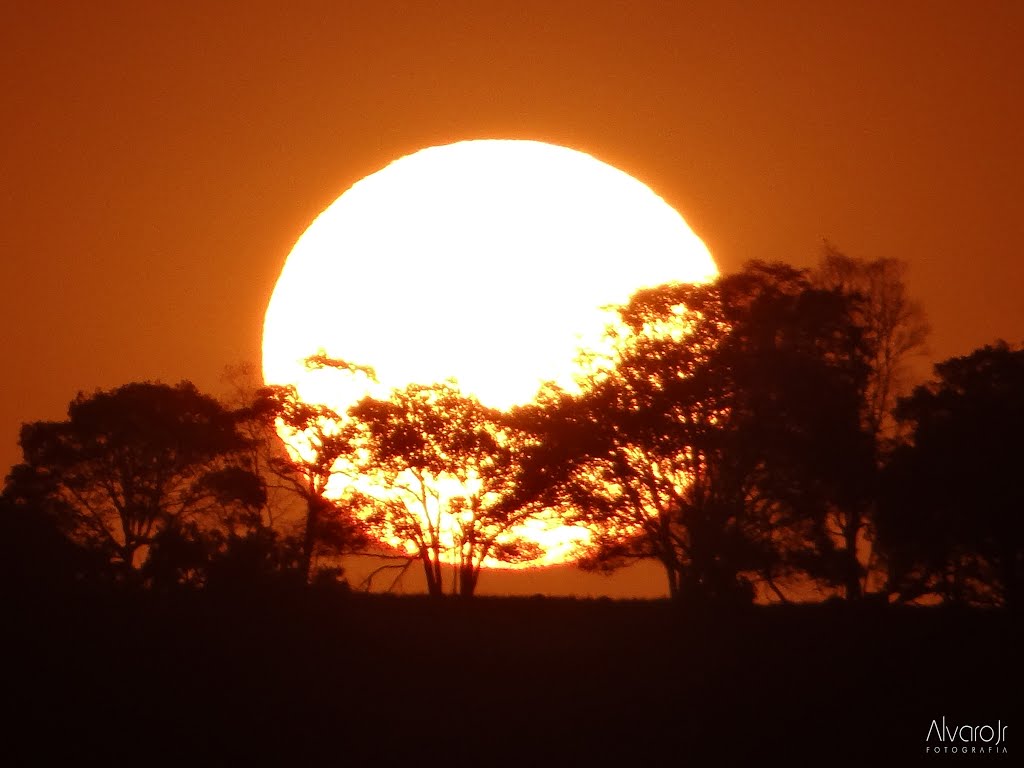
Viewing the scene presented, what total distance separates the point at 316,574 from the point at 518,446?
418 inches

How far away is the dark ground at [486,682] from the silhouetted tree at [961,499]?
5.46 metres

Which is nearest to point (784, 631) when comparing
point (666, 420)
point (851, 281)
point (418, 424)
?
point (666, 420)

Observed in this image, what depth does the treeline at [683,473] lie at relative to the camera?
58.8 m

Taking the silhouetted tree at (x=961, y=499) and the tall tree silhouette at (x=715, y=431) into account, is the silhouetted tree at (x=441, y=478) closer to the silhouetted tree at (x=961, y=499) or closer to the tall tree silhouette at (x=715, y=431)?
the tall tree silhouette at (x=715, y=431)

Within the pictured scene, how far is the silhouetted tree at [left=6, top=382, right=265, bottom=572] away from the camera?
240 ft

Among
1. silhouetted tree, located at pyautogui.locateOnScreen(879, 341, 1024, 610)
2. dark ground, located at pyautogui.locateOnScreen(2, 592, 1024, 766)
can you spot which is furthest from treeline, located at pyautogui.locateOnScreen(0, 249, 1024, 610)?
dark ground, located at pyautogui.locateOnScreen(2, 592, 1024, 766)

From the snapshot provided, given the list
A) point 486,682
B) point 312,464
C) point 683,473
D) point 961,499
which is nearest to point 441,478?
point 312,464

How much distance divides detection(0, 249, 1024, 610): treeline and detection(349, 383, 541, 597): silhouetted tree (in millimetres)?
86

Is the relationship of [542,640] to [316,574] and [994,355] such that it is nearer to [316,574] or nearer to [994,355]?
[316,574]

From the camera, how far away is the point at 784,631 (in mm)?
50688

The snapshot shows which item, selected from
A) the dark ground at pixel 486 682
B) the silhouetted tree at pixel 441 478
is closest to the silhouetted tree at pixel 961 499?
the dark ground at pixel 486 682

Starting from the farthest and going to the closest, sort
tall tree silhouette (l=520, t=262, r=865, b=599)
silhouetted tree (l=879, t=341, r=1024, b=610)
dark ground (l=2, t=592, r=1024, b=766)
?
tall tree silhouette (l=520, t=262, r=865, b=599)
silhouetted tree (l=879, t=341, r=1024, b=610)
dark ground (l=2, t=592, r=1024, b=766)

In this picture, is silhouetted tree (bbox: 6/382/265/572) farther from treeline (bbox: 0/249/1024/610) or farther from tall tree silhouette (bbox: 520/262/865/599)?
tall tree silhouette (bbox: 520/262/865/599)

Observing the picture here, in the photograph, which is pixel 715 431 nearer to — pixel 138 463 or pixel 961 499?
pixel 961 499
